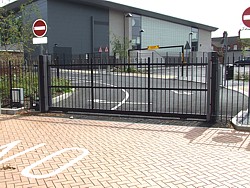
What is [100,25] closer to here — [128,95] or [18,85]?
[128,95]

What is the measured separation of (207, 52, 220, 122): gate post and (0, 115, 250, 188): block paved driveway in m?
0.75

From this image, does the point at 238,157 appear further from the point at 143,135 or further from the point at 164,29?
the point at 164,29

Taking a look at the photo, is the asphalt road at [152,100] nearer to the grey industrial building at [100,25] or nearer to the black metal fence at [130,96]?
the black metal fence at [130,96]

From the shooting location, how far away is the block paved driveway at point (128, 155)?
14.1 ft

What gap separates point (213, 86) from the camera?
7.83 meters

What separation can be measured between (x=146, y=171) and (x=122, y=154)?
3.09ft

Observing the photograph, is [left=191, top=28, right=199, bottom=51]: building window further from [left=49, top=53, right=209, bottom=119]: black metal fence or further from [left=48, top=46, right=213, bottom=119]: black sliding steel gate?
[left=49, top=53, right=209, bottom=119]: black metal fence

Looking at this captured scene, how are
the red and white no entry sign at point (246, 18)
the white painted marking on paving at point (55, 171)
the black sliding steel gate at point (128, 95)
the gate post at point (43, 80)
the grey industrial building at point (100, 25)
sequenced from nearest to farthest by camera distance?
the white painted marking on paving at point (55, 171) → the red and white no entry sign at point (246, 18) → the black sliding steel gate at point (128, 95) → the gate post at point (43, 80) → the grey industrial building at point (100, 25)

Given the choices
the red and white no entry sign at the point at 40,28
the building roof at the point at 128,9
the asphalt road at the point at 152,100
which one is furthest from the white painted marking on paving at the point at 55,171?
the building roof at the point at 128,9

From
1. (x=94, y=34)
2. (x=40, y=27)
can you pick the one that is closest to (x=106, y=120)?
(x=40, y=27)

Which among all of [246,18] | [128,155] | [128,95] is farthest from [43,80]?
[246,18]

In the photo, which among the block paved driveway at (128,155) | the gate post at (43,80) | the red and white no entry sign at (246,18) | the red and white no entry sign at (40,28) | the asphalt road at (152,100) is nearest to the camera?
the block paved driveway at (128,155)

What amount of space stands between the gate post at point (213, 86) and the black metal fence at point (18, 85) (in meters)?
5.95

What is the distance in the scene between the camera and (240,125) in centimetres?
716
